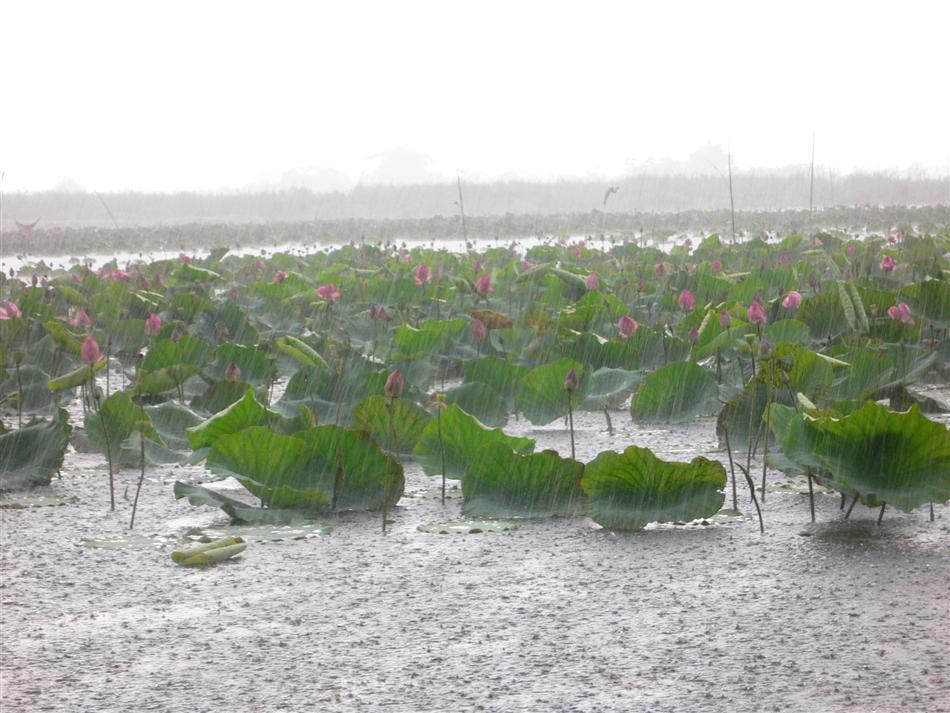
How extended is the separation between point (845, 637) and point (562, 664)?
19.6 inches

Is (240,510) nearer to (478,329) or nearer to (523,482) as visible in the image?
(523,482)

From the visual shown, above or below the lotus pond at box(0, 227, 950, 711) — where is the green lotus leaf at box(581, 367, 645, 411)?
above

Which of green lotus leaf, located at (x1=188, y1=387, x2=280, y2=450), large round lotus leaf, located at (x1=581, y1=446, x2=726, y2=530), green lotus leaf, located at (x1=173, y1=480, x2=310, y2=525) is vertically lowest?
green lotus leaf, located at (x1=173, y1=480, x2=310, y2=525)

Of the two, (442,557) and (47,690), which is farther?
(442,557)

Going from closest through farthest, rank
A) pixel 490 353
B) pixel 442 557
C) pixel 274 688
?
1. pixel 274 688
2. pixel 442 557
3. pixel 490 353

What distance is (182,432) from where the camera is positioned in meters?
3.86

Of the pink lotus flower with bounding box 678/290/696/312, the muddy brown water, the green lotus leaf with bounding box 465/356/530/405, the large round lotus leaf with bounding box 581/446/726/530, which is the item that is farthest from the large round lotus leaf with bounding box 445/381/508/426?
the pink lotus flower with bounding box 678/290/696/312

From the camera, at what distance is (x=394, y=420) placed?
349 centimetres

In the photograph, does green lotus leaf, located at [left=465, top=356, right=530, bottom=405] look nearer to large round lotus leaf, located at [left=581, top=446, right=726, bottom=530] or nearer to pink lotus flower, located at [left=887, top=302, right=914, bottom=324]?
pink lotus flower, located at [left=887, top=302, right=914, bottom=324]

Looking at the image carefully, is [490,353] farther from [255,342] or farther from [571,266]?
[571,266]

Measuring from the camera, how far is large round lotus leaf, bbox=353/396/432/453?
3.45 meters

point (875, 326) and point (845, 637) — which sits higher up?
point (875, 326)

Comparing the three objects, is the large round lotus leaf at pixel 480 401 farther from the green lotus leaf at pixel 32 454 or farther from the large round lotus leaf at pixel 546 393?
the green lotus leaf at pixel 32 454

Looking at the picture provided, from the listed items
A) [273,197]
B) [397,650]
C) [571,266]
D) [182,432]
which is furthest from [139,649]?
[273,197]
